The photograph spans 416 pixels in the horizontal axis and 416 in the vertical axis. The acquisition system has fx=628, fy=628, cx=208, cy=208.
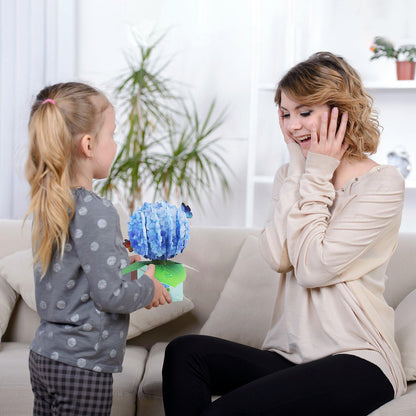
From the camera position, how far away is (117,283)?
1.40 m

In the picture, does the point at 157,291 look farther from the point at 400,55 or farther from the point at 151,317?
the point at 400,55

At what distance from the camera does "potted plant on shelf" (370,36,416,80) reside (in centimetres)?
351

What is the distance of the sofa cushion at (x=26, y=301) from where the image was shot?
2.27 m

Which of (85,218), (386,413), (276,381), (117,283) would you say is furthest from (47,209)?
(386,413)

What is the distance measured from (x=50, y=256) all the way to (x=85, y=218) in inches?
4.8

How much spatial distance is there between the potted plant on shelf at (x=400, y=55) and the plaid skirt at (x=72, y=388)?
2.70 m

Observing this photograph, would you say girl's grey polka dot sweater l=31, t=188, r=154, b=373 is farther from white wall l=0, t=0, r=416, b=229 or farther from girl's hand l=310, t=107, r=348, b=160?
white wall l=0, t=0, r=416, b=229

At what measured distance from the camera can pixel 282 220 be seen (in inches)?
67.9

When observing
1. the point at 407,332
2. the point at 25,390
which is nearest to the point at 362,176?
the point at 407,332

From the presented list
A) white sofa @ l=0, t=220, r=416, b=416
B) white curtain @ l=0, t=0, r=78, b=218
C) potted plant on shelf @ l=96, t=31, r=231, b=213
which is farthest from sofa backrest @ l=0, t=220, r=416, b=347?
white curtain @ l=0, t=0, r=78, b=218

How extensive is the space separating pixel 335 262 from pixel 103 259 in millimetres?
574

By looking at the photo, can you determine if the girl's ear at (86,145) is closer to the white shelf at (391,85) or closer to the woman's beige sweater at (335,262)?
the woman's beige sweater at (335,262)

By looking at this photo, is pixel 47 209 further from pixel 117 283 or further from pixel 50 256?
pixel 117 283

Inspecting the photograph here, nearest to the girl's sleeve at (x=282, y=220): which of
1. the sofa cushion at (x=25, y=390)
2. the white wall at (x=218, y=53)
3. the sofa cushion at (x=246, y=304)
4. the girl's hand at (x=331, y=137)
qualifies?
the girl's hand at (x=331, y=137)
